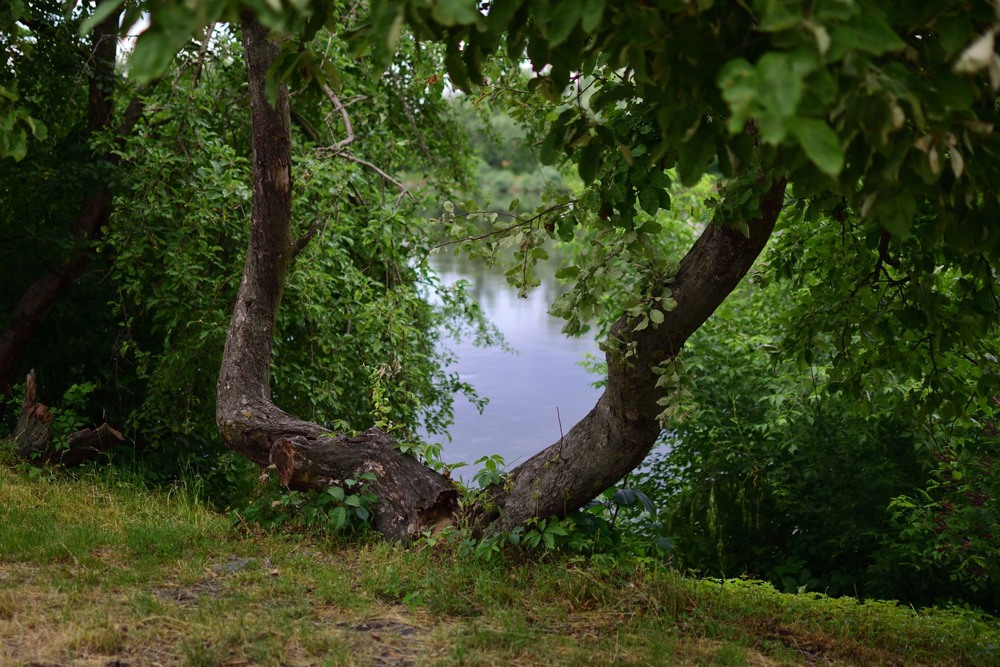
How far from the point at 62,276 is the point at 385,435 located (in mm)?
5083

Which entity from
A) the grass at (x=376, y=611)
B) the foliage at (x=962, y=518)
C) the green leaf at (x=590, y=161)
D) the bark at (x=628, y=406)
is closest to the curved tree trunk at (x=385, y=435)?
the bark at (x=628, y=406)

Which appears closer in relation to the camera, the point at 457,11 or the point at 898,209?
the point at 457,11

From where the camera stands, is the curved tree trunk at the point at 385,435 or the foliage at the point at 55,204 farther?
the foliage at the point at 55,204

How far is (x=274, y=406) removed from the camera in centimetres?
598

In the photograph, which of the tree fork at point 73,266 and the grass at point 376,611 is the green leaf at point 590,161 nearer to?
the grass at point 376,611

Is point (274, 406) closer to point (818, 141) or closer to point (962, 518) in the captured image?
point (818, 141)

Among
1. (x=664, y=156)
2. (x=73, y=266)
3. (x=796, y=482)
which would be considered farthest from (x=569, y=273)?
(x=73, y=266)

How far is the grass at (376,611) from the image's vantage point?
367 cm

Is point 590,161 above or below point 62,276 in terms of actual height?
below

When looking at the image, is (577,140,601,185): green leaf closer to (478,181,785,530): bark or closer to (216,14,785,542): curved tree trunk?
(216,14,785,542): curved tree trunk

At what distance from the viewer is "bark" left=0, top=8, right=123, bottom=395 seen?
8.93 m

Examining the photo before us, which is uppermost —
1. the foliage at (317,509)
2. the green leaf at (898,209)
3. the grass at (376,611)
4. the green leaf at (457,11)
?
the green leaf at (457,11)

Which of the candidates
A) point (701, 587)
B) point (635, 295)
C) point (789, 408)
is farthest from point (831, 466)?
point (635, 295)

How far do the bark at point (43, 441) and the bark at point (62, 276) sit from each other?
1630 millimetres
